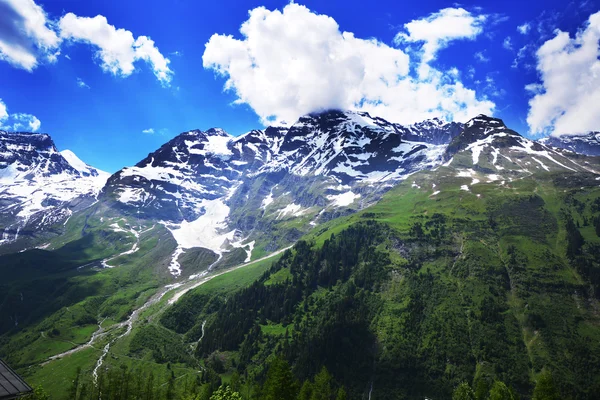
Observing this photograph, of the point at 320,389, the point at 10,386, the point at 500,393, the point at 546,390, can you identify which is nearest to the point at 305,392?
the point at 320,389

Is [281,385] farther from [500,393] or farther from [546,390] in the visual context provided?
[546,390]

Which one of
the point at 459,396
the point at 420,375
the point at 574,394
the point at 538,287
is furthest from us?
the point at 538,287

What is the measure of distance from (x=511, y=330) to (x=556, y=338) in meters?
18.4

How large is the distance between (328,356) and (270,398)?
4699 inches

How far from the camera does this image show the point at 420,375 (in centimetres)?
16738

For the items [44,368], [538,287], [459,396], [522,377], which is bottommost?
[44,368]

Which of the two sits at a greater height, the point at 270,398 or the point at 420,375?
the point at 270,398

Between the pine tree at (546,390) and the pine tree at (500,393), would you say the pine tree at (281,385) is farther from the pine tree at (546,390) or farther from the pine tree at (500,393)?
the pine tree at (546,390)

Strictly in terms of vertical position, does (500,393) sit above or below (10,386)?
below

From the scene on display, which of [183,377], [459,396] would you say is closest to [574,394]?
[459,396]

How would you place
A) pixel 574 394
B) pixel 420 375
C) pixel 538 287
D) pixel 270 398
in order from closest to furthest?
pixel 270 398 → pixel 574 394 → pixel 420 375 → pixel 538 287

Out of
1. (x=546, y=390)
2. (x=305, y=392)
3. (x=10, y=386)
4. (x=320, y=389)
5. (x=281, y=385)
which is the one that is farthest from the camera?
(x=320, y=389)

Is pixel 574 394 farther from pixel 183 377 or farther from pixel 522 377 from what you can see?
pixel 183 377

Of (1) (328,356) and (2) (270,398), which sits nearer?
(2) (270,398)
